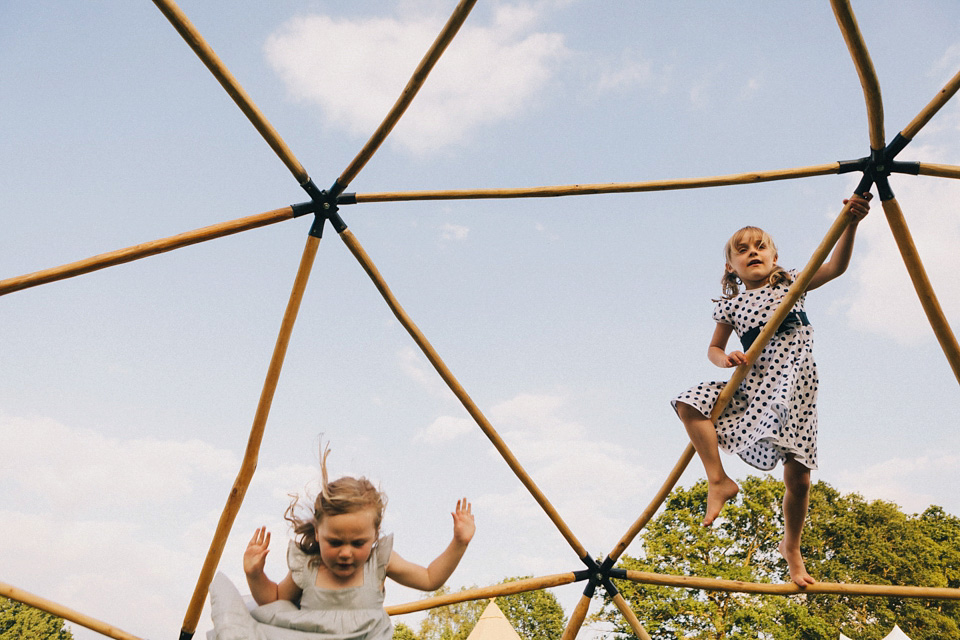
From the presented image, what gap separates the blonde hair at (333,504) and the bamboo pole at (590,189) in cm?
130

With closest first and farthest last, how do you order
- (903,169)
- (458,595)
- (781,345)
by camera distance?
Result: (903,169) < (781,345) < (458,595)

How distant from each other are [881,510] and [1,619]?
88.7 feet

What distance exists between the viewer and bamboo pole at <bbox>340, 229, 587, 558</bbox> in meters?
3.69

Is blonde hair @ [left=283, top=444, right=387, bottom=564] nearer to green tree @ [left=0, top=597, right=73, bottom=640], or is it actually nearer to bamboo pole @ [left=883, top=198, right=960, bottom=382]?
bamboo pole @ [left=883, top=198, right=960, bottom=382]

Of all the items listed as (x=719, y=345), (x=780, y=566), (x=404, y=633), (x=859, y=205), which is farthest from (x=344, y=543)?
(x=404, y=633)

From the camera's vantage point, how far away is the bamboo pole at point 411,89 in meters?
2.77

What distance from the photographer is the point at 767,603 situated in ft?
60.7

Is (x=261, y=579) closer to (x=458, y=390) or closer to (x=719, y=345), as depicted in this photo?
(x=458, y=390)

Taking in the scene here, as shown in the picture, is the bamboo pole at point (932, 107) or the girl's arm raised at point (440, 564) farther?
the girl's arm raised at point (440, 564)

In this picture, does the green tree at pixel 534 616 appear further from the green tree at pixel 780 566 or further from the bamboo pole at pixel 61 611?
the bamboo pole at pixel 61 611

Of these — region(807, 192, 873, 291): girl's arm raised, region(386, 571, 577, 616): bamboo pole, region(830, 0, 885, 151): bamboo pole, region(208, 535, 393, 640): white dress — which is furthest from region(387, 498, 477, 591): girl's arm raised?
region(830, 0, 885, 151): bamboo pole

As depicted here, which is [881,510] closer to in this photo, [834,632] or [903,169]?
[834,632]

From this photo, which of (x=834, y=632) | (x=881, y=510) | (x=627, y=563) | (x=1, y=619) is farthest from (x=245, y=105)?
(x=1, y=619)

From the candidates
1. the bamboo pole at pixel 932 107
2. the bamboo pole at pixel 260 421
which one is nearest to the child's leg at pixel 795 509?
the bamboo pole at pixel 932 107
